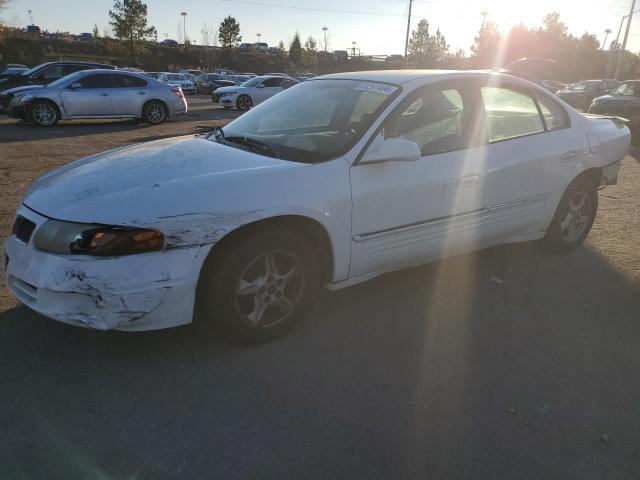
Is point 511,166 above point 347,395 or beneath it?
above

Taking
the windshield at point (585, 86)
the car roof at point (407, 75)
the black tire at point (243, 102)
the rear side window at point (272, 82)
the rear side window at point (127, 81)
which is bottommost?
the black tire at point (243, 102)

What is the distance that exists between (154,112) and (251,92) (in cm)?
704

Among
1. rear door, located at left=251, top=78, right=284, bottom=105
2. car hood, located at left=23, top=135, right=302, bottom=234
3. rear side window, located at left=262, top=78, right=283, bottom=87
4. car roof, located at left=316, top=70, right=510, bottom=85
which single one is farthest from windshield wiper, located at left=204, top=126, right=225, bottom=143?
rear side window, located at left=262, top=78, right=283, bottom=87

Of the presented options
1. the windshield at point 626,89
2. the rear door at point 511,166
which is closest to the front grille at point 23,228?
the rear door at point 511,166

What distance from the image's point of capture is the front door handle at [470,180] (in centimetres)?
366

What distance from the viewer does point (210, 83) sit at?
1443 inches

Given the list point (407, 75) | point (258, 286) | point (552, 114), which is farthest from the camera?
point (552, 114)

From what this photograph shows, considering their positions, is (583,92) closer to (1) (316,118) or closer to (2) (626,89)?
(2) (626,89)

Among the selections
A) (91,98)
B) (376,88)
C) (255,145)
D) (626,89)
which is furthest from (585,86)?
(255,145)

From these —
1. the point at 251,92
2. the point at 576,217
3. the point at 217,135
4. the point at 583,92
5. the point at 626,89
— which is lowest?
the point at 583,92

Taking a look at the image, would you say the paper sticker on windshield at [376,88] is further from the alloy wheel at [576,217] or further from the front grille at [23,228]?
the front grille at [23,228]

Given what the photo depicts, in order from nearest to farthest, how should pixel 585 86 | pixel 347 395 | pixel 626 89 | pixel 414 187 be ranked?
1. pixel 347 395
2. pixel 414 187
3. pixel 626 89
4. pixel 585 86

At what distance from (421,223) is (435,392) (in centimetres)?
120

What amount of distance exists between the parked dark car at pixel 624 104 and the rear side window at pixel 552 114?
392 inches
